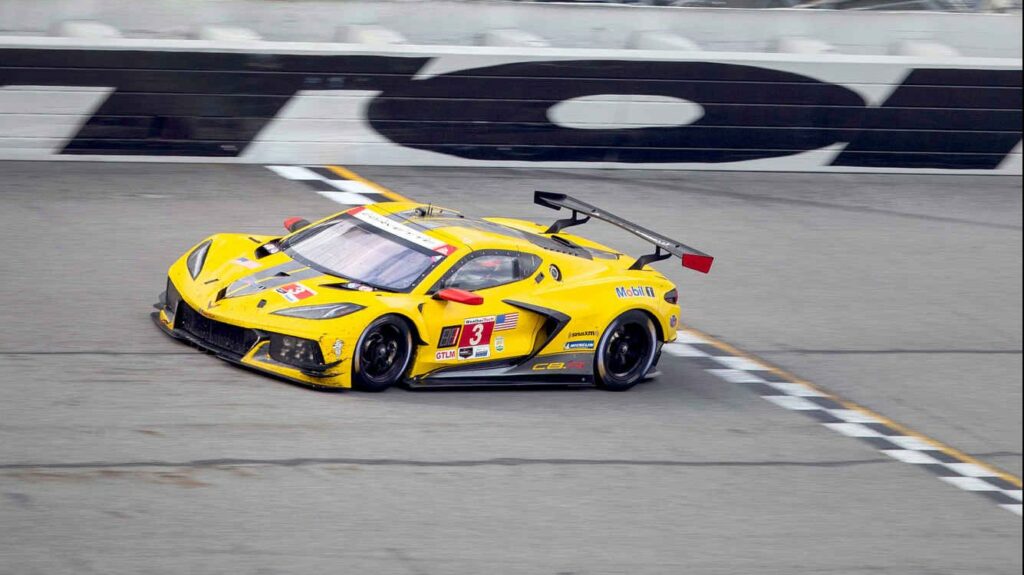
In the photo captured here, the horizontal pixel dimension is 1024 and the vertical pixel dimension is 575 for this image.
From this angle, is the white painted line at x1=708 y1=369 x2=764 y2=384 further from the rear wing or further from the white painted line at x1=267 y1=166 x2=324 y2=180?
the white painted line at x1=267 y1=166 x2=324 y2=180

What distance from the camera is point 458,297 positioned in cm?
885

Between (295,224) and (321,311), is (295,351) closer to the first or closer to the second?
(321,311)

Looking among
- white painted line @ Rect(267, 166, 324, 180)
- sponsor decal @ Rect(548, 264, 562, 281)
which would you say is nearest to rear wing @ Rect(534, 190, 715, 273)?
sponsor decal @ Rect(548, 264, 562, 281)

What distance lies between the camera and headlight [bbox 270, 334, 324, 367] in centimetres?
855

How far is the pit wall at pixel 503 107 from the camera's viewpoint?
14.7 m

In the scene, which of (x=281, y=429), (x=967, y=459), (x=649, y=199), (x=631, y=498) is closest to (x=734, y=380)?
(x=967, y=459)

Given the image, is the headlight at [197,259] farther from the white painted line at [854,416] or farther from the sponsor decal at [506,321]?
the white painted line at [854,416]

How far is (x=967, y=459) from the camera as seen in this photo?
9195 millimetres

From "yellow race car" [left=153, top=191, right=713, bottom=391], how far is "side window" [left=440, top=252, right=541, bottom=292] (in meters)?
0.01

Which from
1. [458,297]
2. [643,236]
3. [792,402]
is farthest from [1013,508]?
[458,297]

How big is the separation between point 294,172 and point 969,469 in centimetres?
878

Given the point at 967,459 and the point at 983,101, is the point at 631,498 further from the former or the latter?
the point at 983,101

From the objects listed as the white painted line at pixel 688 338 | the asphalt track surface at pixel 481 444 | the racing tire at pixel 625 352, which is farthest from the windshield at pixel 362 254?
the white painted line at pixel 688 338

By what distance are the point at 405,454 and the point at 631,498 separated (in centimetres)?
130
